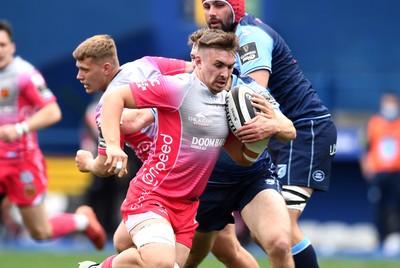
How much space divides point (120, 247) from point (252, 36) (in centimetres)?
179

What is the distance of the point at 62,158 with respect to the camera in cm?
1802

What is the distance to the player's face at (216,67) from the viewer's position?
751 cm

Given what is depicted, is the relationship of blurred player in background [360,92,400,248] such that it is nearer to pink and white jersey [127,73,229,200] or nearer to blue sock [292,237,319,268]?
blue sock [292,237,319,268]

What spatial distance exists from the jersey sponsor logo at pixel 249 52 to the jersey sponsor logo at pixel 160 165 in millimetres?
910

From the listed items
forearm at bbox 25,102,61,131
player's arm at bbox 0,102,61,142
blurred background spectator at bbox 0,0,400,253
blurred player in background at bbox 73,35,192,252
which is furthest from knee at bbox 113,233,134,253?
blurred background spectator at bbox 0,0,400,253

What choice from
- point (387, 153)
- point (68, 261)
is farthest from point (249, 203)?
point (387, 153)

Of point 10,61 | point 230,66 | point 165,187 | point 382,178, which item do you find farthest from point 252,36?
point 382,178

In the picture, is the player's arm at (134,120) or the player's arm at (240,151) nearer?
the player's arm at (240,151)

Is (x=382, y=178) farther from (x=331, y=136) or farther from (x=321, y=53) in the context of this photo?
(x=331, y=136)

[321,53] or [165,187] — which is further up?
[165,187]

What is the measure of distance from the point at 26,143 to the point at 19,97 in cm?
47

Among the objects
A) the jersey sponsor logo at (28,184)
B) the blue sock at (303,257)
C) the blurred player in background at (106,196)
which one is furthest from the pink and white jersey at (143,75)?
the blurred player in background at (106,196)

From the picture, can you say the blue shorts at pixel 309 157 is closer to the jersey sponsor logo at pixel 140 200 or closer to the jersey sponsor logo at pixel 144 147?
the jersey sponsor logo at pixel 144 147

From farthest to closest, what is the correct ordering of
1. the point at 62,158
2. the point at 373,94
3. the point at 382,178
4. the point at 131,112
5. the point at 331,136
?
1. the point at 373,94
2. the point at 62,158
3. the point at 382,178
4. the point at 331,136
5. the point at 131,112
